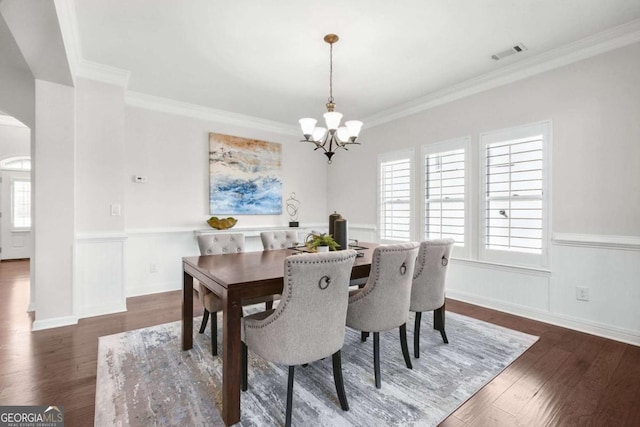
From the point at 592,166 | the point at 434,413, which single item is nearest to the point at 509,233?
the point at 592,166

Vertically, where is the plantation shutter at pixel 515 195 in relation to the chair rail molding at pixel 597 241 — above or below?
above

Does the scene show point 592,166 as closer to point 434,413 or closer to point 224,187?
point 434,413

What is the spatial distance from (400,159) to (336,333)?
349cm

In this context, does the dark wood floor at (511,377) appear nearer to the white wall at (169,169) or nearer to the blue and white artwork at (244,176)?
the white wall at (169,169)

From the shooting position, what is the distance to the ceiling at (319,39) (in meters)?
2.35

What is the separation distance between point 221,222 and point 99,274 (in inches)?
64.4

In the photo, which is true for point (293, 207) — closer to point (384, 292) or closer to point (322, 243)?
point (322, 243)

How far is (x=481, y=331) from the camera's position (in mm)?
2918

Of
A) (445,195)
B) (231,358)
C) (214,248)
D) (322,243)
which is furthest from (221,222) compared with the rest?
(445,195)

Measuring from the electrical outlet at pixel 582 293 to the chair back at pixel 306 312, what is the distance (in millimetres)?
2750

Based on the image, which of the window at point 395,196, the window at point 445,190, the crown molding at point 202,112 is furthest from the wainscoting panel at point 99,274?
the window at point 445,190

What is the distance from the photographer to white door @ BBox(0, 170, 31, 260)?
264 inches

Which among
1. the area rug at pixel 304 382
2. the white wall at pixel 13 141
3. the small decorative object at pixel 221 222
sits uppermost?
the white wall at pixel 13 141

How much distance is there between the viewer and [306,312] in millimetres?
1582
